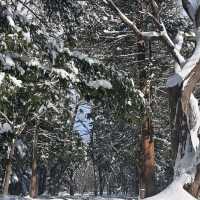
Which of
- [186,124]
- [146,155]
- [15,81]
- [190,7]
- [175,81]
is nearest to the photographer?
[15,81]

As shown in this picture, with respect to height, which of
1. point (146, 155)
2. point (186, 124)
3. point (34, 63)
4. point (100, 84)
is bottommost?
point (186, 124)

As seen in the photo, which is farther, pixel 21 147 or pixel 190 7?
pixel 21 147

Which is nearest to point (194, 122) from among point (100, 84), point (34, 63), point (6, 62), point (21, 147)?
point (100, 84)

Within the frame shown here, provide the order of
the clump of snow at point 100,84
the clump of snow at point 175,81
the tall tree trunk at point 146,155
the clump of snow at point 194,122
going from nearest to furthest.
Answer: the clump of snow at point 100,84 → the clump of snow at point 194,122 → the clump of snow at point 175,81 → the tall tree trunk at point 146,155

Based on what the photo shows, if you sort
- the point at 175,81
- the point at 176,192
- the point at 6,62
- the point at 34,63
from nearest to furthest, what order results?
1. the point at 6,62
2. the point at 34,63
3. the point at 176,192
4. the point at 175,81

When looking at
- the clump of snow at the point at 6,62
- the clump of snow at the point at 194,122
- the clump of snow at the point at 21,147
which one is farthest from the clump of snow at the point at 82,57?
the clump of snow at the point at 21,147

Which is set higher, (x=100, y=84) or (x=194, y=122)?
(x=100, y=84)

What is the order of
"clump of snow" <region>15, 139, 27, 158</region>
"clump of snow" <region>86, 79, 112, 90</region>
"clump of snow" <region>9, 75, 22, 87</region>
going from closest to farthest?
1. "clump of snow" <region>9, 75, 22, 87</region>
2. "clump of snow" <region>86, 79, 112, 90</region>
3. "clump of snow" <region>15, 139, 27, 158</region>

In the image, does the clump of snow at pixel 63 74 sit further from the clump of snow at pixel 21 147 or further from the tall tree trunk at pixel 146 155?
the clump of snow at pixel 21 147

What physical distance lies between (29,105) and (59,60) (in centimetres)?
97

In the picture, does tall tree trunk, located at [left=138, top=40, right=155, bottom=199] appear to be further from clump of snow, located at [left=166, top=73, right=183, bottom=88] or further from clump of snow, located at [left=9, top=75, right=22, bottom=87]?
clump of snow, located at [left=9, top=75, right=22, bottom=87]

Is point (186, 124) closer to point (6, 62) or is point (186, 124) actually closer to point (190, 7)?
point (190, 7)

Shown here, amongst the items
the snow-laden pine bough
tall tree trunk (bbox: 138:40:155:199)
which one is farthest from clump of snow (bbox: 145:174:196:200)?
tall tree trunk (bbox: 138:40:155:199)

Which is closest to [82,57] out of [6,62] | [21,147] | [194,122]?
[6,62]
